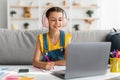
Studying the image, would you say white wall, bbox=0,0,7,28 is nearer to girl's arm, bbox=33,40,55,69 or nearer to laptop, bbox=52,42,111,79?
girl's arm, bbox=33,40,55,69

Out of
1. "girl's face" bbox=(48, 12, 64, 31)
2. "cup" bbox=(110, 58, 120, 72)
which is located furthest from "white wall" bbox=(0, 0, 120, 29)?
"cup" bbox=(110, 58, 120, 72)

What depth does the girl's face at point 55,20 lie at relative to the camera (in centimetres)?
171

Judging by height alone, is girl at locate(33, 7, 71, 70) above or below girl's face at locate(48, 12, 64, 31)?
below

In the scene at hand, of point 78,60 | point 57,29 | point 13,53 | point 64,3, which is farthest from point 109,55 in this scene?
point 64,3

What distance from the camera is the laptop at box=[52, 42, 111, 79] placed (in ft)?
4.12

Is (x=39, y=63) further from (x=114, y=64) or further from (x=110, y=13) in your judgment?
(x=110, y=13)

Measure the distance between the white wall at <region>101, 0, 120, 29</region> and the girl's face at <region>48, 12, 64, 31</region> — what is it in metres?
4.00

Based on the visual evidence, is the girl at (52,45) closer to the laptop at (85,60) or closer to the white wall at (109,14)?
the laptop at (85,60)

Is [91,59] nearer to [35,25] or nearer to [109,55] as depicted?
[109,55]

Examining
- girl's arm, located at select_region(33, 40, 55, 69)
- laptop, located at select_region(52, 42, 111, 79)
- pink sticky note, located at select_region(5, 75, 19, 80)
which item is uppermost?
laptop, located at select_region(52, 42, 111, 79)

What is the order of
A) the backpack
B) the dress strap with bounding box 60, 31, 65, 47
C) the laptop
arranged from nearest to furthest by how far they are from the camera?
the laptop, the dress strap with bounding box 60, 31, 65, 47, the backpack

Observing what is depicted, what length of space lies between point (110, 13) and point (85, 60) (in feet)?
14.6

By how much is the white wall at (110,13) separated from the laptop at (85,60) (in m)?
4.32

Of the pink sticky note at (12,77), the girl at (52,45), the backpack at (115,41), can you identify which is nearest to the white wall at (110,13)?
the backpack at (115,41)
